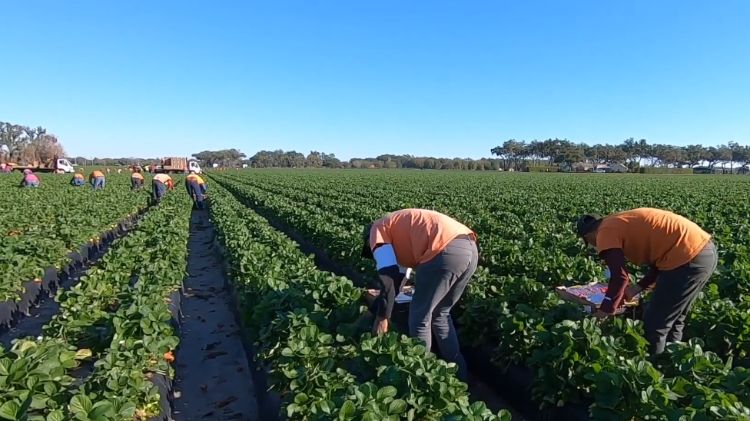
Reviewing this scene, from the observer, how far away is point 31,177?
2939 cm

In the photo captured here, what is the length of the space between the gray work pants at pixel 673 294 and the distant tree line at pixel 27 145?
114 meters

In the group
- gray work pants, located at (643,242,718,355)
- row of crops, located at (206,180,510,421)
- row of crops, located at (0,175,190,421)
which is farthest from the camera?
gray work pants, located at (643,242,718,355)

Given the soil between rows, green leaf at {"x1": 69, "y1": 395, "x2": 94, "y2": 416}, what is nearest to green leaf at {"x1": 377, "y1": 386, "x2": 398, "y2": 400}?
green leaf at {"x1": 69, "y1": 395, "x2": 94, "y2": 416}

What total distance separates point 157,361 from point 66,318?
57.2 inches

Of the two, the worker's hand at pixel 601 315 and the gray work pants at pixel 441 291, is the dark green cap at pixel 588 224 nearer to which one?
the worker's hand at pixel 601 315

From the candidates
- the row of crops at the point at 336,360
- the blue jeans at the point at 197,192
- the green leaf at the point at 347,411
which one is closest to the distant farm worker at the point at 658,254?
the row of crops at the point at 336,360

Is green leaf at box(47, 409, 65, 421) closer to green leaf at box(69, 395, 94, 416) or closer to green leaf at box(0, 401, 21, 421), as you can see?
green leaf at box(69, 395, 94, 416)

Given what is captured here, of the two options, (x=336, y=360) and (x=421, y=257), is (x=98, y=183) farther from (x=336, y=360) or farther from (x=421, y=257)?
(x=421, y=257)

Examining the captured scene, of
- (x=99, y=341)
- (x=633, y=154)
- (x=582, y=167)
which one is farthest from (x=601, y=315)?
(x=633, y=154)

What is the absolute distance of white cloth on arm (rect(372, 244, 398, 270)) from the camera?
408 centimetres

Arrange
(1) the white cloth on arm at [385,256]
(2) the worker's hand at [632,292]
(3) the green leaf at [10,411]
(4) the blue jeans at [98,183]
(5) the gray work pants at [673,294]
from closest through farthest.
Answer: (3) the green leaf at [10,411] → (1) the white cloth on arm at [385,256] → (5) the gray work pants at [673,294] → (2) the worker's hand at [632,292] → (4) the blue jeans at [98,183]

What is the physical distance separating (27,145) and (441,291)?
5244 inches

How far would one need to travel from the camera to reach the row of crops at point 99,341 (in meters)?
3.18

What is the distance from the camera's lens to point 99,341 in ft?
15.3
